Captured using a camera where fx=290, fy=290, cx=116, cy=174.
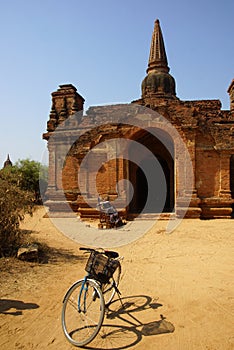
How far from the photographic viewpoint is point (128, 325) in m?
3.71

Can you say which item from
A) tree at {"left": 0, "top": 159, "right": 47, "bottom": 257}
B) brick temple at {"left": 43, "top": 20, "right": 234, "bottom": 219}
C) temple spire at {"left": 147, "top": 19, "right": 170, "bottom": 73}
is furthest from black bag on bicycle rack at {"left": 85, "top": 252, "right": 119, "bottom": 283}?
temple spire at {"left": 147, "top": 19, "right": 170, "bottom": 73}

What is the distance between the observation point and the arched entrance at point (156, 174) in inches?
611

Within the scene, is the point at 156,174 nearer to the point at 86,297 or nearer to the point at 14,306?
the point at 14,306

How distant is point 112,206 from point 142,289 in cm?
733

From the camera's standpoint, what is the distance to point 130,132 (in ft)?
42.9

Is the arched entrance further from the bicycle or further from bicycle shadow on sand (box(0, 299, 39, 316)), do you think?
the bicycle

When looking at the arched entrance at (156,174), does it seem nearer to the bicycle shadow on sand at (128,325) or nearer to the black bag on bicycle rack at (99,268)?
the bicycle shadow on sand at (128,325)

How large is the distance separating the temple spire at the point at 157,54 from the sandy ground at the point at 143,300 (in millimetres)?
14662

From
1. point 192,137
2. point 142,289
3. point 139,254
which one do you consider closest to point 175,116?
point 192,137

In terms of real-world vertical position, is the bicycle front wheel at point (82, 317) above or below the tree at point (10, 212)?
below

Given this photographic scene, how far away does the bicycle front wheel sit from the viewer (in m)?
3.29

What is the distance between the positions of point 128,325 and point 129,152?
1090 centimetres

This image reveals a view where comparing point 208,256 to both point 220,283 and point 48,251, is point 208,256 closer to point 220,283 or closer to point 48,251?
point 220,283

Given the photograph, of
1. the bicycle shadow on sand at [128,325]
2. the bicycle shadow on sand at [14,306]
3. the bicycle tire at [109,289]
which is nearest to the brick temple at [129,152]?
the bicycle tire at [109,289]
